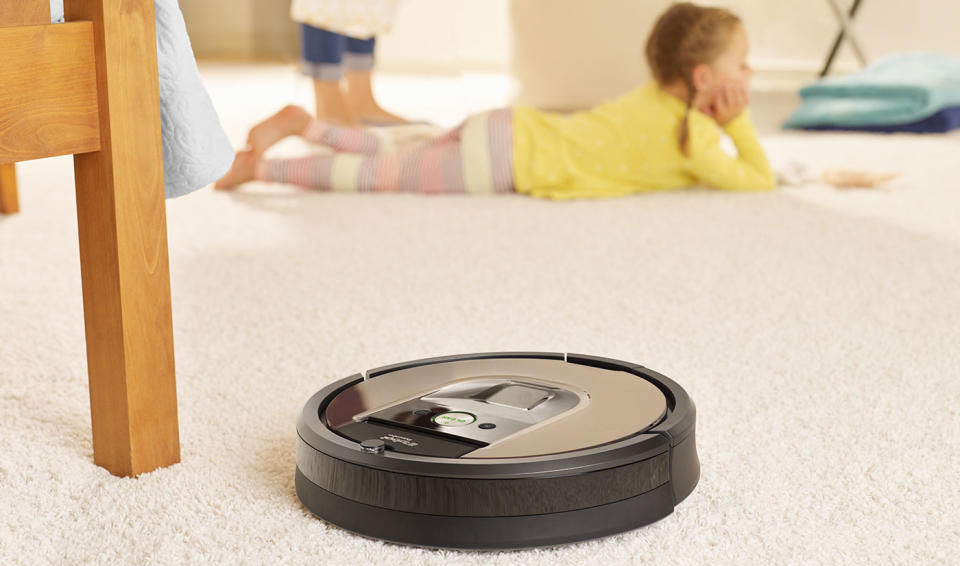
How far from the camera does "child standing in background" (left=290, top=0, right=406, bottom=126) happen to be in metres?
2.30

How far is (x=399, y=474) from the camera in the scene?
0.62 m

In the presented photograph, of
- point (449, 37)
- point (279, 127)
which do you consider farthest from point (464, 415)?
point (449, 37)

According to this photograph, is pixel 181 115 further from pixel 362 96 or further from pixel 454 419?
pixel 362 96

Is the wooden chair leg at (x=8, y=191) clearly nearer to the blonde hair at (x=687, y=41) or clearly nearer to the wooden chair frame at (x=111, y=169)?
the wooden chair frame at (x=111, y=169)

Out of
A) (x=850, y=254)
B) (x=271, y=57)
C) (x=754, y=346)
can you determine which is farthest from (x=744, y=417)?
(x=271, y=57)

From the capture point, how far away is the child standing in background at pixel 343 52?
2301 millimetres

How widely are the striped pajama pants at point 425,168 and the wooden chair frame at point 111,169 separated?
112cm

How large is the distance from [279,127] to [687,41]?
76 centimetres

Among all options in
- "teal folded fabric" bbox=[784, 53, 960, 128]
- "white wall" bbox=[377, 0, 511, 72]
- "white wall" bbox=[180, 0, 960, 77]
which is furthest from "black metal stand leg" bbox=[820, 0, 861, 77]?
"white wall" bbox=[377, 0, 511, 72]

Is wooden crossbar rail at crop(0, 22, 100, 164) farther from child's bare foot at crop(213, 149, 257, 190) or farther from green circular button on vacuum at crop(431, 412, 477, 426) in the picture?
child's bare foot at crop(213, 149, 257, 190)

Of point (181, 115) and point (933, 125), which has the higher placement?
point (181, 115)

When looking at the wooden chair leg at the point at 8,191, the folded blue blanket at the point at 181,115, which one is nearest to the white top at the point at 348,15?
the wooden chair leg at the point at 8,191

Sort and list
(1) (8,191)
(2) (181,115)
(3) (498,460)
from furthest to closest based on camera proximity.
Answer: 1. (1) (8,191)
2. (2) (181,115)
3. (3) (498,460)

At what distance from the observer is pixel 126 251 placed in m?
0.69
